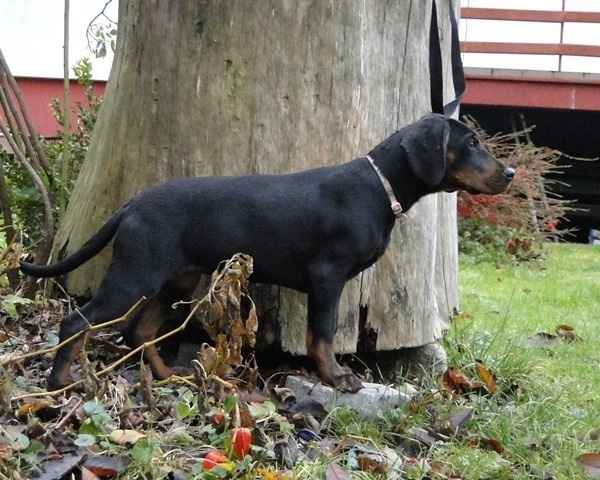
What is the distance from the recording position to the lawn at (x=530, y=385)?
11.8 ft

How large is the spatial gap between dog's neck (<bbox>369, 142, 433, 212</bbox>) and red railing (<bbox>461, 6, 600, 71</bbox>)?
11.6 metres

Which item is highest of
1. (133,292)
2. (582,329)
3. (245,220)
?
(245,220)

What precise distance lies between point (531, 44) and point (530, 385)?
1129 centimetres

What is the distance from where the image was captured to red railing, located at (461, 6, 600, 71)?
14.9 metres

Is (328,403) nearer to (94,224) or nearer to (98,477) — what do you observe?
(98,477)

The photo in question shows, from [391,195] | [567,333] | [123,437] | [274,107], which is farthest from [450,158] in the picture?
[567,333]

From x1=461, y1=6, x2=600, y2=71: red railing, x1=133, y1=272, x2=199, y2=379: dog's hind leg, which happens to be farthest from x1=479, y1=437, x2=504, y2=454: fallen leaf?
x1=461, y1=6, x2=600, y2=71: red railing

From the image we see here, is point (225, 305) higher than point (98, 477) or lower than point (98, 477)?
higher

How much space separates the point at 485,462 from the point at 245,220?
122 centimetres

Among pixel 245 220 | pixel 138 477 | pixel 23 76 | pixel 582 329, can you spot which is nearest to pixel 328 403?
pixel 245 220

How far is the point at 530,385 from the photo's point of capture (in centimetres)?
453

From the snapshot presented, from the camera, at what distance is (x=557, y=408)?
165 inches

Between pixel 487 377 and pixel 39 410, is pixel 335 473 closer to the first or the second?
pixel 39 410

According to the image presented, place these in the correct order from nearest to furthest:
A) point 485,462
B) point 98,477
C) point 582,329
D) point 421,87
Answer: point 98,477 < point 485,462 < point 421,87 < point 582,329
